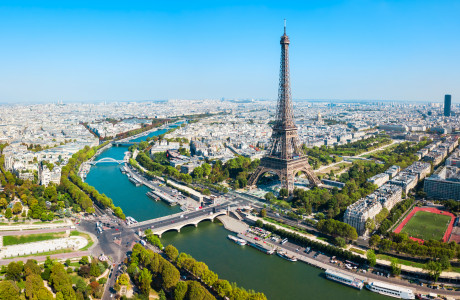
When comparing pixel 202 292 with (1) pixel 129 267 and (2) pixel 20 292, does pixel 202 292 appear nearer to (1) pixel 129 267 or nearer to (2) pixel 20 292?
(1) pixel 129 267

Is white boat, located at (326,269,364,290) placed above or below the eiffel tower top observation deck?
below

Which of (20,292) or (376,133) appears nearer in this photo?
(20,292)

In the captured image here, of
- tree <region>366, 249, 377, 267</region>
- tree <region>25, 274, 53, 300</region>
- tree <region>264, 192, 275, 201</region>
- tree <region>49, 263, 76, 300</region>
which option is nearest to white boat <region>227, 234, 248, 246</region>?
tree <region>264, 192, 275, 201</region>

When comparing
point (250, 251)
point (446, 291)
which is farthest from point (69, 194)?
point (446, 291)

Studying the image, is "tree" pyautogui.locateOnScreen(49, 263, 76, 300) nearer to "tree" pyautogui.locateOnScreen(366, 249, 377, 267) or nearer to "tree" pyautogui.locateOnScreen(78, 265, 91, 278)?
"tree" pyautogui.locateOnScreen(78, 265, 91, 278)

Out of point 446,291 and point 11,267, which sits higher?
point 11,267

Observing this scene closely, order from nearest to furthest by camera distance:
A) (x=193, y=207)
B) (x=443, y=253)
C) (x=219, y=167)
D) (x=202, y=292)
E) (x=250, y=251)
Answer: (x=202, y=292), (x=443, y=253), (x=250, y=251), (x=193, y=207), (x=219, y=167)

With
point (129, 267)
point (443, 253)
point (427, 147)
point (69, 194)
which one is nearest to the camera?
point (129, 267)
